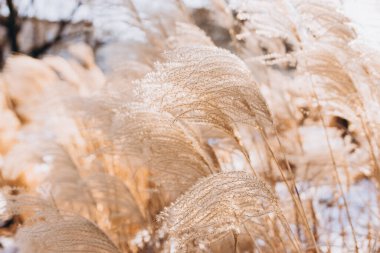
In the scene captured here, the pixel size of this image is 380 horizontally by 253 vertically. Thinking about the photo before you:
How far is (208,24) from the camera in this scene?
20.7ft

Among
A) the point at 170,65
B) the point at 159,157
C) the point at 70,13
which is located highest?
the point at 170,65

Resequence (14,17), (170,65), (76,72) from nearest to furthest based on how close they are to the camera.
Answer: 1. (170,65)
2. (76,72)
3. (14,17)

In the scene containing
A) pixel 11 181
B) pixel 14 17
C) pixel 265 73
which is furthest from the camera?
pixel 14 17

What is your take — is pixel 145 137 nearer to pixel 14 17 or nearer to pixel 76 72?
pixel 76 72

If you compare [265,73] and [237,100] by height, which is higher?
[237,100]

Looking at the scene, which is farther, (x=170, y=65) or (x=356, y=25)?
(x=356, y=25)

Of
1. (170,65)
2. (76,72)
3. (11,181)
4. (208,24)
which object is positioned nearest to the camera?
(170,65)

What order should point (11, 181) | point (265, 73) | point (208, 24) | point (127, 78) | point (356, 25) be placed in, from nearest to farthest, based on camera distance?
point (356, 25) < point (127, 78) < point (265, 73) < point (11, 181) < point (208, 24)

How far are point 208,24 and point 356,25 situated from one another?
4.78 meters

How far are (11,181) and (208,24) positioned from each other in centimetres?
312

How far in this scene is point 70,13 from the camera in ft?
25.6

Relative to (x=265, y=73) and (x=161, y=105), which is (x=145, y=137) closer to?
(x=161, y=105)

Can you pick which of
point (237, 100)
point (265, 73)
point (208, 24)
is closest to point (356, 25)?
point (237, 100)

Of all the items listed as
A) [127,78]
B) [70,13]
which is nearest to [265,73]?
[127,78]
